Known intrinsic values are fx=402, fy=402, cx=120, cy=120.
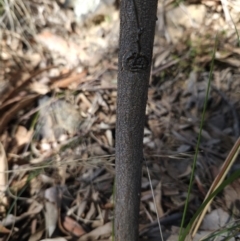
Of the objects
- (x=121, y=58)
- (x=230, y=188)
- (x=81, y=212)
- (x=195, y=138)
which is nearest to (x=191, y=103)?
(x=195, y=138)

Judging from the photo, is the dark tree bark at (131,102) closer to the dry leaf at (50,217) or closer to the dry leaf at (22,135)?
the dry leaf at (50,217)

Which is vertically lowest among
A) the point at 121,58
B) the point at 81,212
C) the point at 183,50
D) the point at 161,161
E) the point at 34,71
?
the point at 81,212

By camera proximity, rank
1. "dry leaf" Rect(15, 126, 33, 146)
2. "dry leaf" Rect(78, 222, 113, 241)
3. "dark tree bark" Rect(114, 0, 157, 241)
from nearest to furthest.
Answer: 1. "dark tree bark" Rect(114, 0, 157, 241)
2. "dry leaf" Rect(78, 222, 113, 241)
3. "dry leaf" Rect(15, 126, 33, 146)

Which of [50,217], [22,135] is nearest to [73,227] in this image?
[50,217]

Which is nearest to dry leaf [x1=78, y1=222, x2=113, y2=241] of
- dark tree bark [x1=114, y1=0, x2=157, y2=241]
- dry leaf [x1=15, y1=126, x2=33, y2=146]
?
dark tree bark [x1=114, y1=0, x2=157, y2=241]

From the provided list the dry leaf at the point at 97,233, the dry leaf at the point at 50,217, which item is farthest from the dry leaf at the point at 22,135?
the dry leaf at the point at 97,233

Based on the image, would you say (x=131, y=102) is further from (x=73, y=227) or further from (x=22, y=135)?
(x=22, y=135)

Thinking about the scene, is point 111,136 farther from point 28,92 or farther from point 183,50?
point 183,50

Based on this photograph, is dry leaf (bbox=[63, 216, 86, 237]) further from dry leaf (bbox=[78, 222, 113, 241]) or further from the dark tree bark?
the dark tree bark
